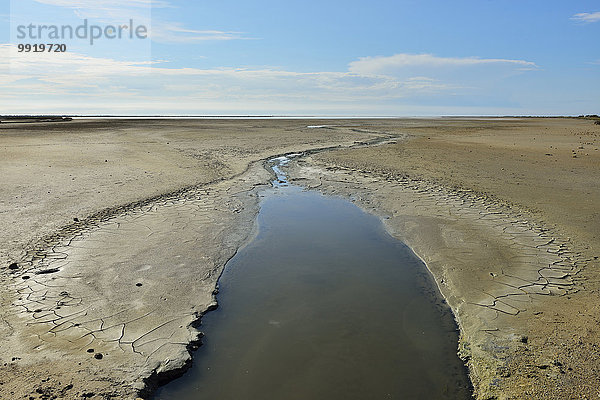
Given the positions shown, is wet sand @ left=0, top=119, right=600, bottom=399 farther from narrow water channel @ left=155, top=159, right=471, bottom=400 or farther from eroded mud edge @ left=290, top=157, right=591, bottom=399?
narrow water channel @ left=155, top=159, right=471, bottom=400

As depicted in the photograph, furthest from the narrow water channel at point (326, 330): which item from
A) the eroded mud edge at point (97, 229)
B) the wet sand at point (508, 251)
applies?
the wet sand at point (508, 251)

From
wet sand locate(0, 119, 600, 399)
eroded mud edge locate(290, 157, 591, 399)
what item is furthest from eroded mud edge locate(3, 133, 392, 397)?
eroded mud edge locate(290, 157, 591, 399)

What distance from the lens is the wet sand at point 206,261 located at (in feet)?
12.4

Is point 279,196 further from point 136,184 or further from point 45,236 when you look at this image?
point 45,236

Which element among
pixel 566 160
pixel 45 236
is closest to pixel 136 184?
pixel 45 236

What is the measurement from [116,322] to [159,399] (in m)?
1.27

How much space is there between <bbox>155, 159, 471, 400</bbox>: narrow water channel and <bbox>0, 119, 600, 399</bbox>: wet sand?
0.82 ft

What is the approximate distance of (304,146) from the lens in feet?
74.6

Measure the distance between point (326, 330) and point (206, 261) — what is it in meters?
2.50

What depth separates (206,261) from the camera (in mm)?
6387

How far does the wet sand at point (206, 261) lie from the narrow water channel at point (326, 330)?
25 centimetres

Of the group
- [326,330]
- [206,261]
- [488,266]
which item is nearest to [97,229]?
[206,261]

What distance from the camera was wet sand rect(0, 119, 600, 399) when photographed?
3.78 m

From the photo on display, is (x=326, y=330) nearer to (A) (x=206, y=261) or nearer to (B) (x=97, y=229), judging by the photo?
(A) (x=206, y=261)
